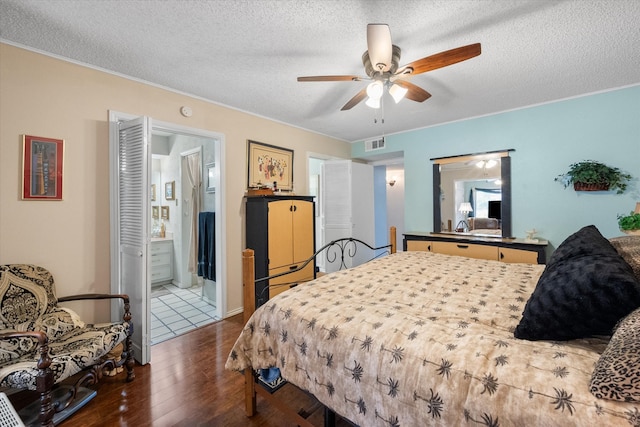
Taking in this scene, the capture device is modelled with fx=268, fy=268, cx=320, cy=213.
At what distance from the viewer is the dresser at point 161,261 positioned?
14.5 ft

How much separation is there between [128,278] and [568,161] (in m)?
4.91

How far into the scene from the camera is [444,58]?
1690 millimetres

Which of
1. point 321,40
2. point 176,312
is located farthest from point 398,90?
point 176,312

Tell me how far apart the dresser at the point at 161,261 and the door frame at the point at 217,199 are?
1.86 meters

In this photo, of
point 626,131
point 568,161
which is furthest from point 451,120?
point 626,131

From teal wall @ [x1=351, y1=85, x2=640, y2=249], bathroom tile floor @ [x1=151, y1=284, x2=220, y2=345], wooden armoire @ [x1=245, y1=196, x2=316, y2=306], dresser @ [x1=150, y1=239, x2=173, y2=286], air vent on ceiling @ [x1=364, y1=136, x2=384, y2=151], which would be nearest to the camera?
teal wall @ [x1=351, y1=85, x2=640, y2=249]

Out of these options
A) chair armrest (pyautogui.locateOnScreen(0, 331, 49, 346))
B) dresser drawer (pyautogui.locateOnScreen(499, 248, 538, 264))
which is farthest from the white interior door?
dresser drawer (pyautogui.locateOnScreen(499, 248, 538, 264))

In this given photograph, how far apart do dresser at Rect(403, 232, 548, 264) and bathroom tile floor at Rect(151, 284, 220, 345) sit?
3.00 metres

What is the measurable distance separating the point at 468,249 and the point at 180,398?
11.6ft

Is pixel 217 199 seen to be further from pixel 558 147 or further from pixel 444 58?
pixel 558 147

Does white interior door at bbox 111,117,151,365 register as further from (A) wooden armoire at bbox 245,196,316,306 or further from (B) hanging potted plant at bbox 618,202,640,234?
(B) hanging potted plant at bbox 618,202,640,234

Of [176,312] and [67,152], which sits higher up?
[67,152]

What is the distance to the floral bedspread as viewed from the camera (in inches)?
32.9

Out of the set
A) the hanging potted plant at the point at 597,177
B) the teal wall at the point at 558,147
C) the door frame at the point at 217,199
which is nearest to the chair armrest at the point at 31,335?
the door frame at the point at 217,199
